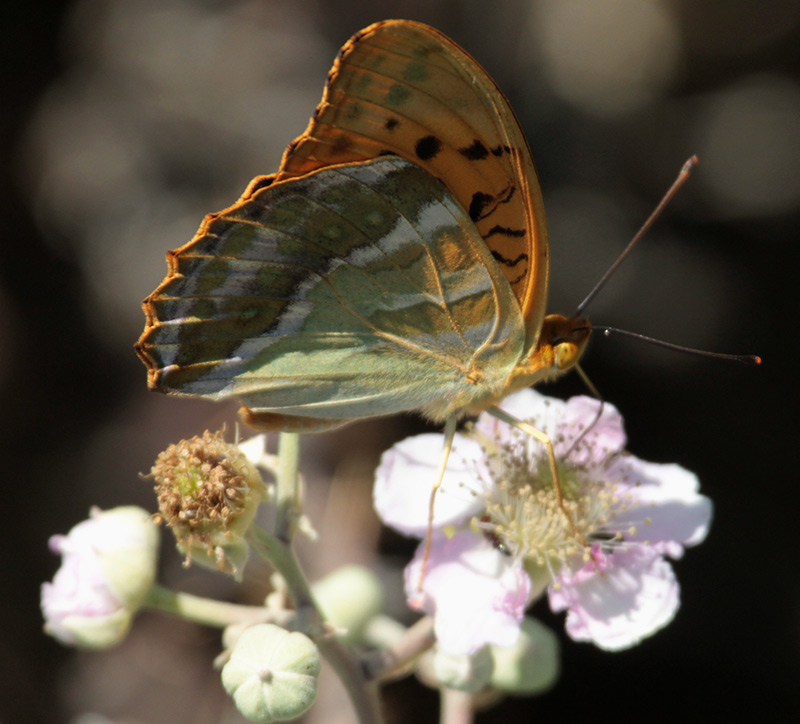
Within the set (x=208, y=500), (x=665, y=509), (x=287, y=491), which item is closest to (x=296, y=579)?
(x=287, y=491)

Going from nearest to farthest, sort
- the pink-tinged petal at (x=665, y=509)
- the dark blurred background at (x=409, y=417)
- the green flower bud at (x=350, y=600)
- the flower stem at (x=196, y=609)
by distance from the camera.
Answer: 1. the flower stem at (x=196, y=609)
2. the pink-tinged petal at (x=665, y=509)
3. the green flower bud at (x=350, y=600)
4. the dark blurred background at (x=409, y=417)

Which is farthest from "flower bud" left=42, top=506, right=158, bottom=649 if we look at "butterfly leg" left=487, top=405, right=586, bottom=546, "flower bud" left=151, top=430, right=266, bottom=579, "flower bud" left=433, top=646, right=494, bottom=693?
"butterfly leg" left=487, top=405, right=586, bottom=546

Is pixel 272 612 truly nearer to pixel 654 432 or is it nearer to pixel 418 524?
pixel 418 524

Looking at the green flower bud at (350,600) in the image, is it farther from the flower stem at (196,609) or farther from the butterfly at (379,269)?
the butterfly at (379,269)

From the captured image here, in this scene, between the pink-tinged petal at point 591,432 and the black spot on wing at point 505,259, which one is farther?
the pink-tinged petal at point 591,432

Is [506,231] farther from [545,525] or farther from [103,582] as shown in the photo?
[103,582]

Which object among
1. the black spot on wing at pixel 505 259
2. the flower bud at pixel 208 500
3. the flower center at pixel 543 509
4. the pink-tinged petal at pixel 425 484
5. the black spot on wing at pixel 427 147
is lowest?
the flower bud at pixel 208 500

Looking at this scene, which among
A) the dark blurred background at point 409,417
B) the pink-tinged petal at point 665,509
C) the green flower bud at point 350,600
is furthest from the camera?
the dark blurred background at point 409,417

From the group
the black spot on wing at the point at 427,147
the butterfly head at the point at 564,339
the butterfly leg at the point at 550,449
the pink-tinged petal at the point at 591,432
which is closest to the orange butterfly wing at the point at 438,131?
the black spot on wing at the point at 427,147
